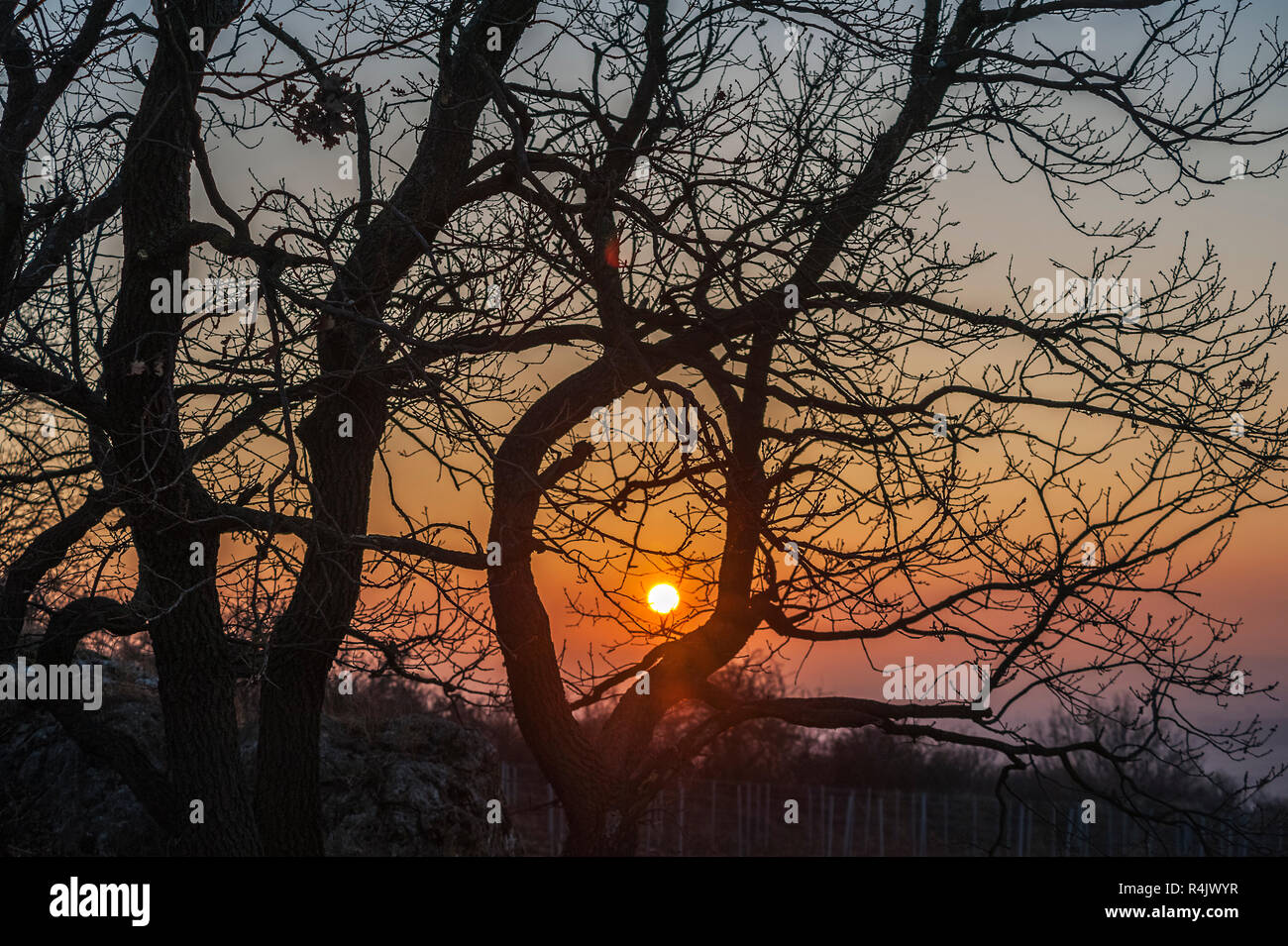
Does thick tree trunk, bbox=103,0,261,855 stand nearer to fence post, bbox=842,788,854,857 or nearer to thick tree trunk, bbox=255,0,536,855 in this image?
thick tree trunk, bbox=255,0,536,855

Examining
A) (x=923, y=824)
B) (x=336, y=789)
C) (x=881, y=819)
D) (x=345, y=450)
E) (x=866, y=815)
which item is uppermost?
(x=345, y=450)

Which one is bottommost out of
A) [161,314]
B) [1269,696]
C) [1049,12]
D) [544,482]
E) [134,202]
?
[1269,696]

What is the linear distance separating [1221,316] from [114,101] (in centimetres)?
726

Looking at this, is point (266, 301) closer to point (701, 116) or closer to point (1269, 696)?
point (701, 116)

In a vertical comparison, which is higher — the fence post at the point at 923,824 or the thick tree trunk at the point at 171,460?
the thick tree trunk at the point at 171,460

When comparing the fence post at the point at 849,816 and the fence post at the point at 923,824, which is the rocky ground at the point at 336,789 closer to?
the fence post at the point at 849,816

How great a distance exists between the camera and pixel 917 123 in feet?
23.5

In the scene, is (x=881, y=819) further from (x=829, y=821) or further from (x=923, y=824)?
(x=829, y=821)

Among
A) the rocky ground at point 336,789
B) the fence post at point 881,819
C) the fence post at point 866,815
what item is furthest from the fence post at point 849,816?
the rocky ground at point 336,789

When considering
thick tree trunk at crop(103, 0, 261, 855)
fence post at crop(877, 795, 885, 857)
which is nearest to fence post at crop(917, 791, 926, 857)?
fence post at crop(877, 795, 885, 857)

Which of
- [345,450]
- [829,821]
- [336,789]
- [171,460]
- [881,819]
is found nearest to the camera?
[171,460]

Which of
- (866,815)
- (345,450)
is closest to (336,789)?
(345,450)

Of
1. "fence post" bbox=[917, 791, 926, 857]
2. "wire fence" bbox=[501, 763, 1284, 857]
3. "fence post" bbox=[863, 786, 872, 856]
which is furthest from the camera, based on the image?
"fence post" bbox=[863, 786, 872, 856]

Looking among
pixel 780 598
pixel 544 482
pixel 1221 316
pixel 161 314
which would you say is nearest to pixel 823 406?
pixel 780 598
